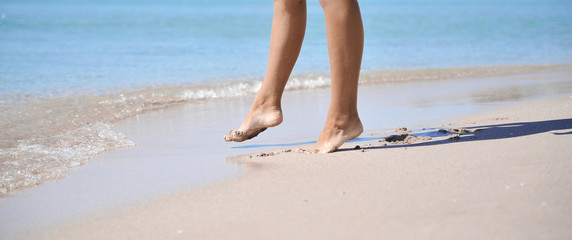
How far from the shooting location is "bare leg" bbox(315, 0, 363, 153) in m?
2.37

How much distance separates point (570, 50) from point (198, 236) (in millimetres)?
9224

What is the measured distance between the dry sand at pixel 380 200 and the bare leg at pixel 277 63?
0.42m

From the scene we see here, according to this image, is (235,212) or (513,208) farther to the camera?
(235,212)

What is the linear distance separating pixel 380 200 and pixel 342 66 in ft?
2.79

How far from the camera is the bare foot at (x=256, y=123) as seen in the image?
2.76 m

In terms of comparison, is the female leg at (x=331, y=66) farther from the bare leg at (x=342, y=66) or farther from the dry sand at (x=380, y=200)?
the dry sand at (x=380, y=200)

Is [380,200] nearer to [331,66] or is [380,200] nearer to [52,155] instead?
[331,66]

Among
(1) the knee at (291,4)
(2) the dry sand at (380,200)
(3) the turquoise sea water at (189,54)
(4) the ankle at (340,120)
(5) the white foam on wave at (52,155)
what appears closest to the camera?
(2) the dry sand at (380,200)

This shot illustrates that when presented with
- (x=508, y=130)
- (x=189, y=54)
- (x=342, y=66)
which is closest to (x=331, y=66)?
(x=342, y=66)

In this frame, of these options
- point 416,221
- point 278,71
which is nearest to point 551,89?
point 278,71

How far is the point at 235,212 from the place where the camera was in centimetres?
167

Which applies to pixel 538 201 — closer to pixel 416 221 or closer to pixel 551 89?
pixel 416 221

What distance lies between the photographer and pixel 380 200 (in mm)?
1674

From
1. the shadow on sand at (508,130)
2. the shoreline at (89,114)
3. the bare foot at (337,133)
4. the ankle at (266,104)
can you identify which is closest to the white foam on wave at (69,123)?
the shoreline at (89,114)
